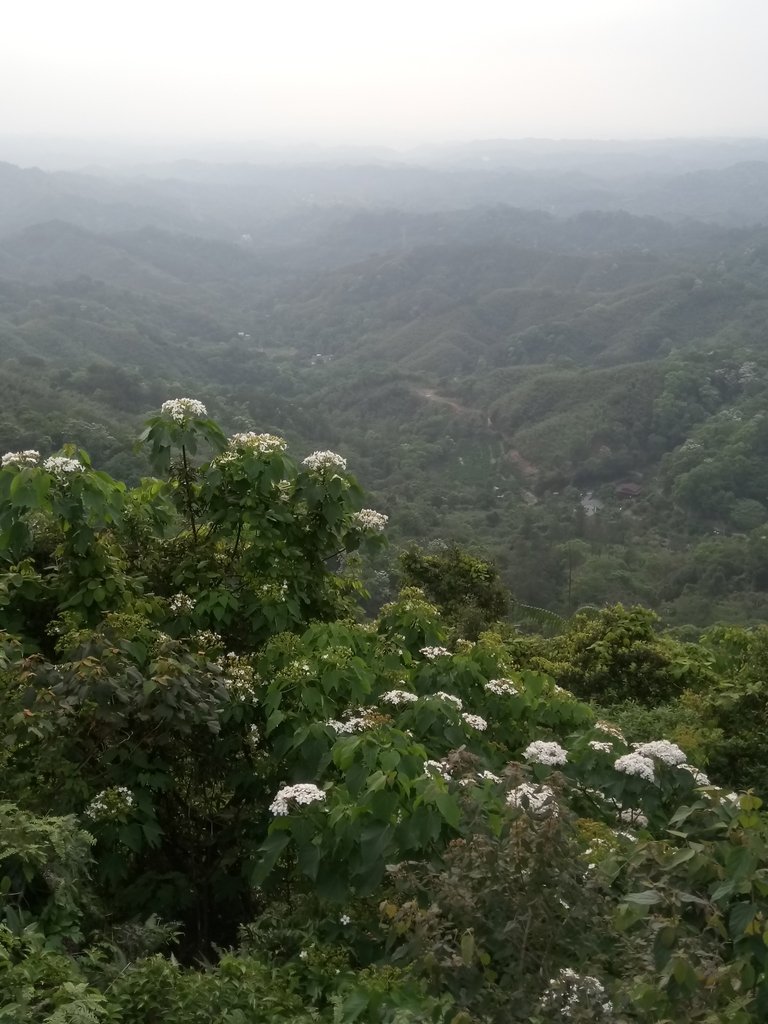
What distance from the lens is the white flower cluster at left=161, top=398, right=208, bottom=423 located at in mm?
4672

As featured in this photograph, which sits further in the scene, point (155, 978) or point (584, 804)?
point (584, 804)

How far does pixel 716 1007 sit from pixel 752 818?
20.9 inches

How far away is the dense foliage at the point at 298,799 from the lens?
2154mm

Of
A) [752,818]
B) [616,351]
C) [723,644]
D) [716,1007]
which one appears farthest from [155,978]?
[616,351]

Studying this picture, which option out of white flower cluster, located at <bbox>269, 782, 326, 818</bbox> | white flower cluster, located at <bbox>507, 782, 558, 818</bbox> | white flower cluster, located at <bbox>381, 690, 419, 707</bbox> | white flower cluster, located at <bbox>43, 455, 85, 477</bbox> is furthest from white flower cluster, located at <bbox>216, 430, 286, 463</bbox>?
white flower cluster, located at <bbox>507, 782, 558, 818</bbox>

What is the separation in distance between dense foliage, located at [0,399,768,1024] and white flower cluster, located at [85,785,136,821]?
0.09 feet

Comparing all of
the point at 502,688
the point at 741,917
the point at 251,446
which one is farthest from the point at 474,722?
the point at 251,446

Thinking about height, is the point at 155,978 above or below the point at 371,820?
below

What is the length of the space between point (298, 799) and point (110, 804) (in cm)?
97

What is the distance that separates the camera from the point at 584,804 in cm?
369

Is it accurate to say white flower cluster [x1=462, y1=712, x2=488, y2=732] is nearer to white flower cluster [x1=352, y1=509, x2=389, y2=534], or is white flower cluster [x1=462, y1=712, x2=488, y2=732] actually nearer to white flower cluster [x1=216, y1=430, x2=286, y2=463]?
white flower cluster [x1=352, y1=509, x2=389, y2=534]

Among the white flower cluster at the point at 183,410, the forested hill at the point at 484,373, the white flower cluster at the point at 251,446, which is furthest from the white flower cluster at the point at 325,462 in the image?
the forested hill at the point at 484,373

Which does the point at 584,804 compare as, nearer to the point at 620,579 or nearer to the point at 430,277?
the point at 620,579

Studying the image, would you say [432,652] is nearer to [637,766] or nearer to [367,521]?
[367,521]
